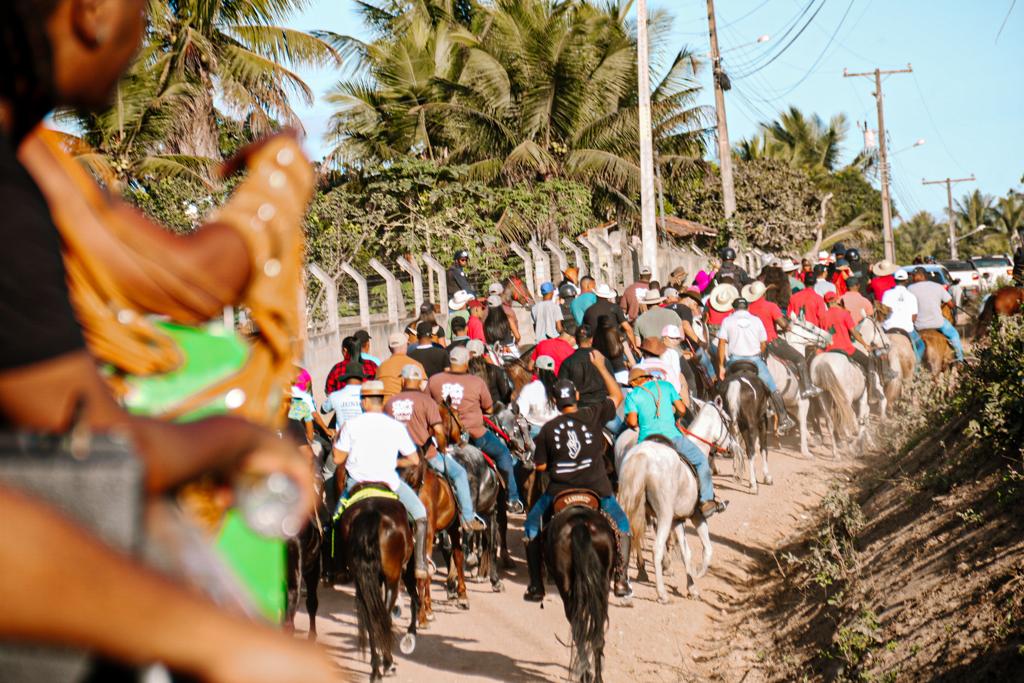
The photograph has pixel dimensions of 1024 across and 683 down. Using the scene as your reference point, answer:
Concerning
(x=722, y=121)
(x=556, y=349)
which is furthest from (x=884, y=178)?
(x=556, y=349)

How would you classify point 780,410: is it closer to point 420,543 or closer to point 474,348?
point 474,348

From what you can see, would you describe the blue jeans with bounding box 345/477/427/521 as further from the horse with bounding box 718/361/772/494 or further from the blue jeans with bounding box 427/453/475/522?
the horse with bounding box 718/361/772/494

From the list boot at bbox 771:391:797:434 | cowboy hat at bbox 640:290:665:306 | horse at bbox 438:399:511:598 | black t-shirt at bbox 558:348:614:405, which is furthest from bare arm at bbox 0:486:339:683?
cowboy hat at bbox 640:290:665:306

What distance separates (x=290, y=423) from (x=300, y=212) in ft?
29.8

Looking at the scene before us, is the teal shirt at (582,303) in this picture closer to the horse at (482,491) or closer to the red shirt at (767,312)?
the red shirt at (767,312)

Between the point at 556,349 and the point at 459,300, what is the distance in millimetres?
3720

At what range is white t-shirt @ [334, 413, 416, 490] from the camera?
34.7ft

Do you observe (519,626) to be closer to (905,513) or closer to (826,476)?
(905,513)

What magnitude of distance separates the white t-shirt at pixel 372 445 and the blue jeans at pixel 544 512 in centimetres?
144

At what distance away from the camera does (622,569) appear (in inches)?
484

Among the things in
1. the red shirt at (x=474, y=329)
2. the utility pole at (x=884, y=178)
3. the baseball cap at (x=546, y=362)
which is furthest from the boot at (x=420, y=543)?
the utility pole at (x=884, y=178)

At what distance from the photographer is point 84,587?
41.6 inches

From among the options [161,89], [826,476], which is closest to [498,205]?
[161,89]

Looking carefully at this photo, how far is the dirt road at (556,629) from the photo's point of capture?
440 inches
